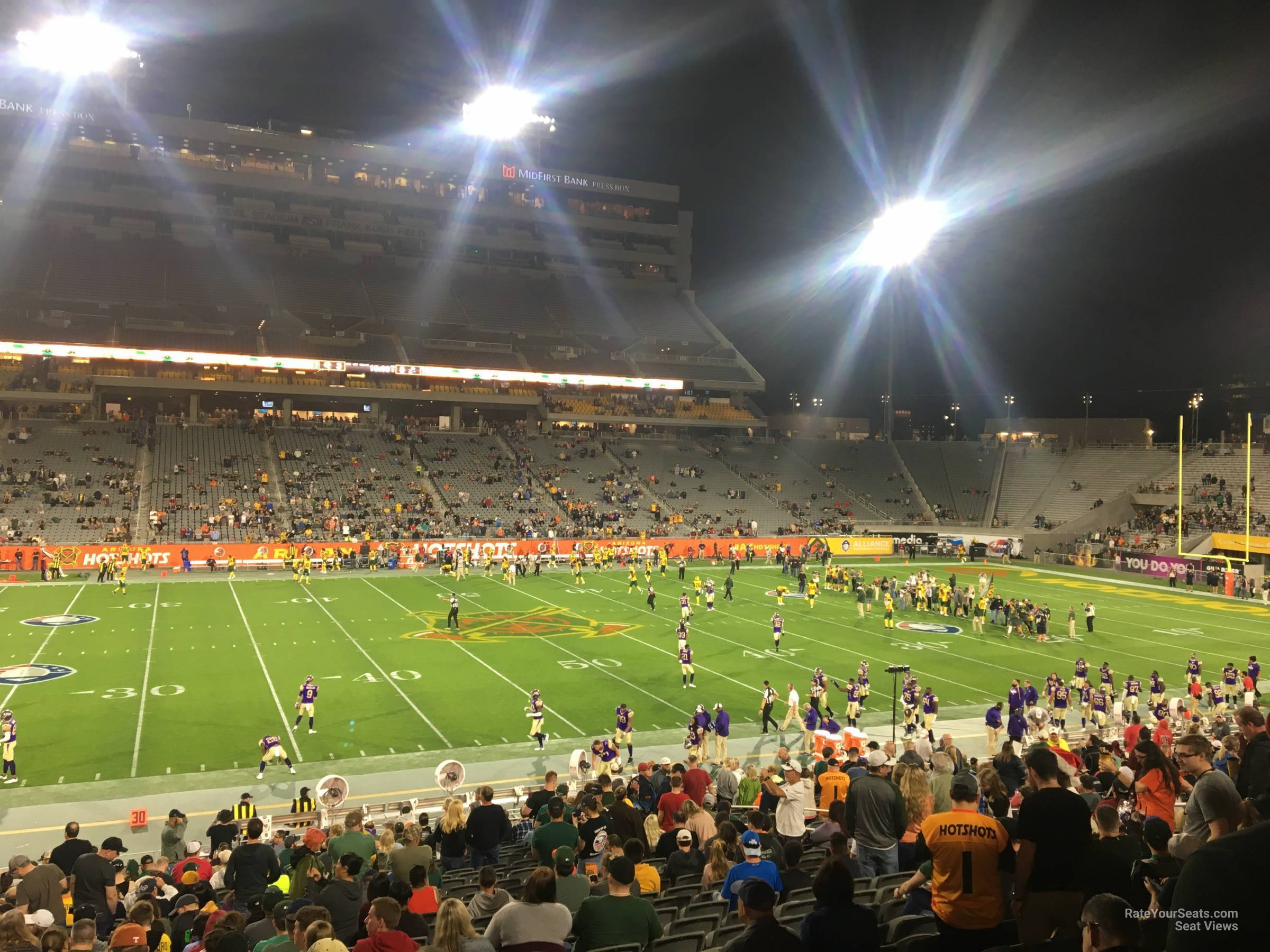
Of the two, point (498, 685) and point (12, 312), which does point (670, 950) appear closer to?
point (498, 685)

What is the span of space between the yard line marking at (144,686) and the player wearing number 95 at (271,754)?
211 centimetres

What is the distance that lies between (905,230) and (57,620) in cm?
4697

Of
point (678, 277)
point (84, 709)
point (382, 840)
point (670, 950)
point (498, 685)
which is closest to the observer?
point (670, 950)

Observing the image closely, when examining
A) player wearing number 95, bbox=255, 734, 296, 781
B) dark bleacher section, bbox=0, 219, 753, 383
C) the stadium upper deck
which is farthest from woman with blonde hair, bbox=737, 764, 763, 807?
dark bleacher section, bbox=0, 219, 753, 383

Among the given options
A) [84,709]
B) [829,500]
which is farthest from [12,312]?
[829,500]

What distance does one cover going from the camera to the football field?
1831 centimetres

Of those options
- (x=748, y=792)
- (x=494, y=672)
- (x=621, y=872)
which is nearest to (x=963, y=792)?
(x=621, y=872)

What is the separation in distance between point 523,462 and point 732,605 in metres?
26.0

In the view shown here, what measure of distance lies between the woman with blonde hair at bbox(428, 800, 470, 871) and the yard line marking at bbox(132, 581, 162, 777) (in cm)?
943

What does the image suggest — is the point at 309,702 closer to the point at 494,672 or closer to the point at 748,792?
the point at 494,672

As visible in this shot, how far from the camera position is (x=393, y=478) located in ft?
173

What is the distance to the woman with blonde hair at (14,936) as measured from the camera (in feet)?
19.4

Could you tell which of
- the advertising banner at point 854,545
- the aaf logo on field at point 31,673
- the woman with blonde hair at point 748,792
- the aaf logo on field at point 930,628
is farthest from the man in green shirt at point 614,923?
the advertising banner at point 854,545

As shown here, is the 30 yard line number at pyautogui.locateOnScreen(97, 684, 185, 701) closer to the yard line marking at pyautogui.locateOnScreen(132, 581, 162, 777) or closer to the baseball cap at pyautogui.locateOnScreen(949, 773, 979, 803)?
the yard line marking at pyautogui.locateOnScreen(132, 581, 162, 777)
